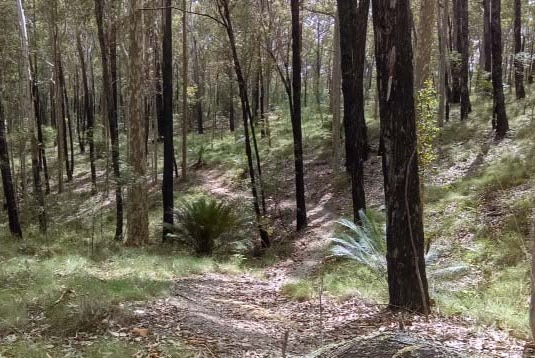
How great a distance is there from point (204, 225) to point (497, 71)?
29.7ft

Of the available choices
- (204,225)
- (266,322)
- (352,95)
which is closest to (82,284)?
(266,322)

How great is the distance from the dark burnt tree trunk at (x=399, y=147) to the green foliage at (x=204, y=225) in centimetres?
686

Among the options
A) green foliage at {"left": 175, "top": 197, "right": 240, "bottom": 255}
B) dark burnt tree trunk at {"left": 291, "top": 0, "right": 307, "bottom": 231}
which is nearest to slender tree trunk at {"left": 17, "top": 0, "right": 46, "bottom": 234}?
green foliage at {"left": 175, "top": 197, "right": 240, "bottom": 255}

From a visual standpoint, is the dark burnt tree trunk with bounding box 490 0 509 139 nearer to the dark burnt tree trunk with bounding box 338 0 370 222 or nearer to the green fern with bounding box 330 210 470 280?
the dark burnt tree trunk with bounding box 338 0 370 222

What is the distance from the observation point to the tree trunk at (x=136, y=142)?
39.0ft

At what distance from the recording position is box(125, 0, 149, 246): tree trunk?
468 inches

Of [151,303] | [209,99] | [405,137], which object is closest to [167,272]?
[151,303]

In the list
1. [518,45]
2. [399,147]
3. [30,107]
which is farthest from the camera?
[518,45]

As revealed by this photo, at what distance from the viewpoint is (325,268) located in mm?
9781

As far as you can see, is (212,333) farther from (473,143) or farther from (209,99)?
(209,99)

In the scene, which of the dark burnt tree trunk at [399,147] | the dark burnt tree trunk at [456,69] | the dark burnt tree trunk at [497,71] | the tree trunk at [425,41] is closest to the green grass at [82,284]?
the dark burnt tree trunk at [399,147]

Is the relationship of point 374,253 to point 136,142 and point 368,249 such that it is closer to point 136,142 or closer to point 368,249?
point 368,249

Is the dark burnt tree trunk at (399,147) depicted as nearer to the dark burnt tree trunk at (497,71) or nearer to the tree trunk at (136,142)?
the tree trunk at (136,142)

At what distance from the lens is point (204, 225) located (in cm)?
1174
